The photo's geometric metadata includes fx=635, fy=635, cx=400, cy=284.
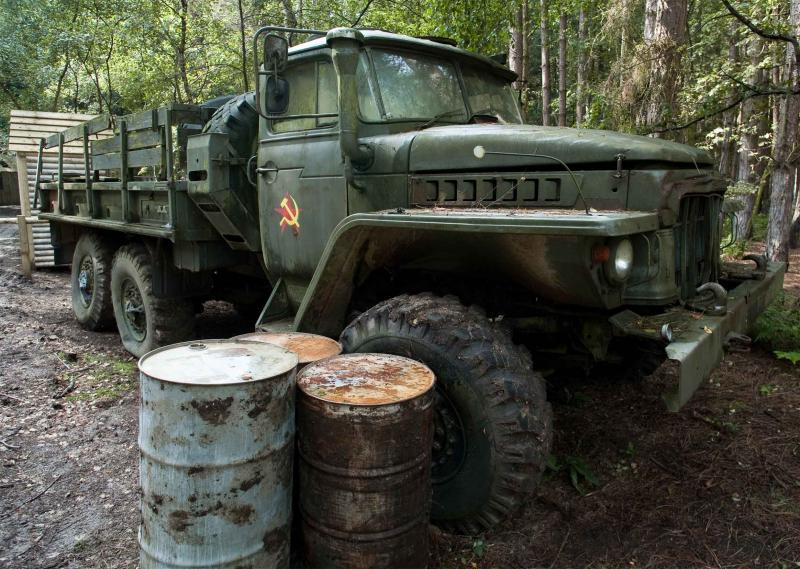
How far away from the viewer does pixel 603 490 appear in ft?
10.4

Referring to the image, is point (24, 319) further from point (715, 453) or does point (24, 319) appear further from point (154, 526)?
point (715, 453)

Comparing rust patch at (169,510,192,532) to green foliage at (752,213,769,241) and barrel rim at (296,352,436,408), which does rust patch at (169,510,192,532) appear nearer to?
barrel rim at (296,352,436,408)

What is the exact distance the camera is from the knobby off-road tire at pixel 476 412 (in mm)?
2590

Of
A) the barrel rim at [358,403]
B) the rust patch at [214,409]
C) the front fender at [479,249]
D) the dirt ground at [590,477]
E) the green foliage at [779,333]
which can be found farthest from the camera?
the green foliage at [779,333]

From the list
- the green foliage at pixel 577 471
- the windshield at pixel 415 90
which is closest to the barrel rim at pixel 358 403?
the green foliage at pixel 577 471

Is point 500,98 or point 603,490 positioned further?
point 500,98

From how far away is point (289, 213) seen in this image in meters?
4.03

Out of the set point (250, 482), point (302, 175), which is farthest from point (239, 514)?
point (302, 175)

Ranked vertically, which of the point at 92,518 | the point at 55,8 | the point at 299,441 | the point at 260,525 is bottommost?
the point at 92,518

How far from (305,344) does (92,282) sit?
13.2 ft

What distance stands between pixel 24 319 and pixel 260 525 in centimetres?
567

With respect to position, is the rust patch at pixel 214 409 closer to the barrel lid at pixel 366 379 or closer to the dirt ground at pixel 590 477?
the barrel lid at pixel 366 379

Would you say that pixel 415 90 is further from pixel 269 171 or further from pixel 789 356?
pixel 789 356

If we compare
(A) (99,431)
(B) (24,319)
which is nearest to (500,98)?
(A) (99,431)
